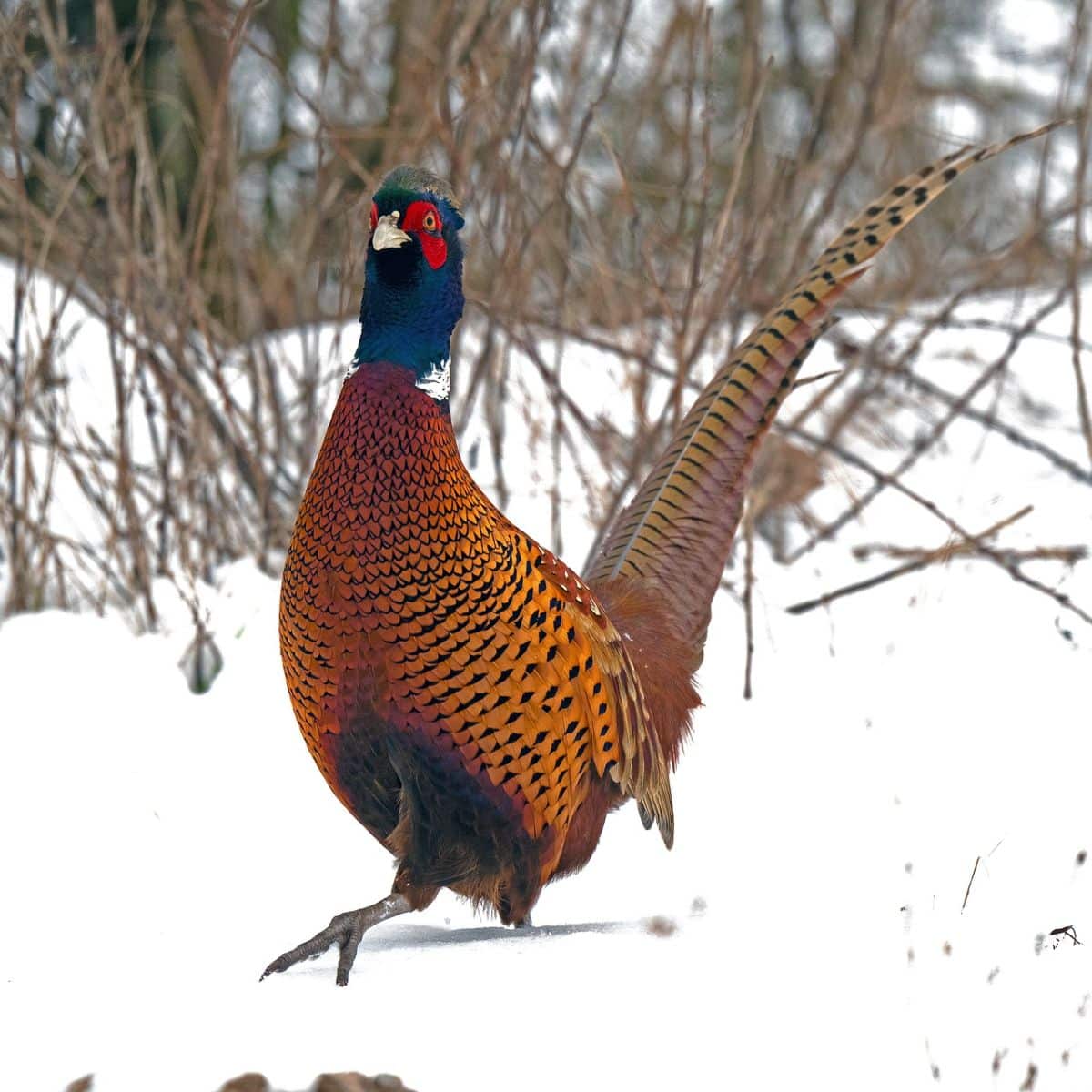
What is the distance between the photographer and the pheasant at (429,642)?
2.35m

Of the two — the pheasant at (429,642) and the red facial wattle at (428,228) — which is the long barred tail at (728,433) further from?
the red facial wattle at (428,228)

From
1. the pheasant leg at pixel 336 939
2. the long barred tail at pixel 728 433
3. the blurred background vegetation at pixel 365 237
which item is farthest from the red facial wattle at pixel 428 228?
the blurred background vegetation at pixel 365 237

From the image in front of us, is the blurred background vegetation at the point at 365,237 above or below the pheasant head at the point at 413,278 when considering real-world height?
above

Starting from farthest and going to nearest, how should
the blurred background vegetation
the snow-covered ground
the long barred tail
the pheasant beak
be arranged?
the blurred background vegetation → the long barred tail → the pheasant beak → the snow-covered ground

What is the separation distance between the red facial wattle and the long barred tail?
37.5 inches

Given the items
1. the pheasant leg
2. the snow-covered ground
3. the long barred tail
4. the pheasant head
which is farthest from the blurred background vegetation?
the pheasant leg

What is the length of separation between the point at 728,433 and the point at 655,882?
1.03 metres

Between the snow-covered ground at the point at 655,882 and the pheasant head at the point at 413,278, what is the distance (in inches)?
40.2

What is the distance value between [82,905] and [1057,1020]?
1.89 metres

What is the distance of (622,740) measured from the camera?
2.78 metres

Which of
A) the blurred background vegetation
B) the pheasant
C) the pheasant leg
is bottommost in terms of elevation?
the pheasant leg

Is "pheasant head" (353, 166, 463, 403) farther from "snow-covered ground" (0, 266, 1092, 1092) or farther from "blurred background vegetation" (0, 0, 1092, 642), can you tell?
"blurred background vegetation" (0, 0, 1092, 642)

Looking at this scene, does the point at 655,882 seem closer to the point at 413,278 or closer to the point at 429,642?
the point at 429,642

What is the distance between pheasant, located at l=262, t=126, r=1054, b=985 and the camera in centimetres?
235
